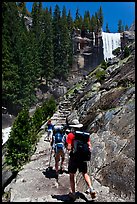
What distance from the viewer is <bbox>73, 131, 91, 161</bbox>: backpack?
686cm

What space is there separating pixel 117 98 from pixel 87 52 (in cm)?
7288

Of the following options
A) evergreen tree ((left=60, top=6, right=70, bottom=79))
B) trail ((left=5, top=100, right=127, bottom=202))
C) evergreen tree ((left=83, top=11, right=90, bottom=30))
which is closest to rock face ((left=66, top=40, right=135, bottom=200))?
trail ((left=5, top=100, right=127, bottom=202))

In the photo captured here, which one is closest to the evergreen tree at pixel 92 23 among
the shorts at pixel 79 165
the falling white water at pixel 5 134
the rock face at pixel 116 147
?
the falling white water at pixel 5 134

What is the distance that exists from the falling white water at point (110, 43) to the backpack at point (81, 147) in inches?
3117

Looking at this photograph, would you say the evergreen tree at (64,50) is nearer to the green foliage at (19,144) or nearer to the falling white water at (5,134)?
the falling white water at (5,134)

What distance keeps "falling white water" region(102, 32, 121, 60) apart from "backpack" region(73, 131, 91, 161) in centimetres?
7917

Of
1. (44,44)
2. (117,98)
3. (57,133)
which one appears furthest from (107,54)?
(57,133)

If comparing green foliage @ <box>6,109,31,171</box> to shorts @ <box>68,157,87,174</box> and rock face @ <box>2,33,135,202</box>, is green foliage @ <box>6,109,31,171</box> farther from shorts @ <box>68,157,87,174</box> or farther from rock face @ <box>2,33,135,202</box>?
shorts @ <box>68,157,87,174</box>

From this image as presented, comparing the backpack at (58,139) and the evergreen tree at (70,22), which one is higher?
the evergreen tree at (70,22)

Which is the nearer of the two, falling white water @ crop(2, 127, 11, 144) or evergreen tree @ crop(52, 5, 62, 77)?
falling white water @ crop(2, 127, 11, 144)

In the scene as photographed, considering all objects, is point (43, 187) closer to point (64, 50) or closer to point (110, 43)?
point (64, 50)

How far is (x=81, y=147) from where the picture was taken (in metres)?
6.86

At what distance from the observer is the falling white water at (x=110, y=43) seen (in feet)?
278

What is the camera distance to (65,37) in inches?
2876
